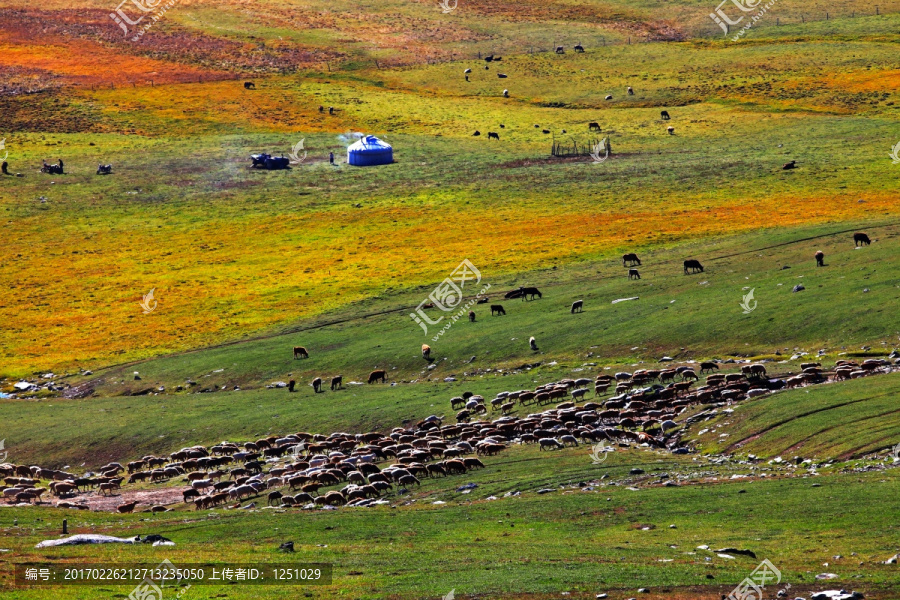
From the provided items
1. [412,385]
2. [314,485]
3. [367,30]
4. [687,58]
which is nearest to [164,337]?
[412,385]

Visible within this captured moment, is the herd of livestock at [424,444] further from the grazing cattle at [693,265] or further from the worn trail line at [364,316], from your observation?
the worn trail line at [364,316]

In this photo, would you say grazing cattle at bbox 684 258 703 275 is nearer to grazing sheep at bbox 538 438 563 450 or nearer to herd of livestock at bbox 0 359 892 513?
herd of livestock at bbox 0 359 892 513

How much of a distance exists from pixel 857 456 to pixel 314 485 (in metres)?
15.7

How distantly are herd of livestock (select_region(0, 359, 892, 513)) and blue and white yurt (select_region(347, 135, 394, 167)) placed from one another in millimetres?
66514

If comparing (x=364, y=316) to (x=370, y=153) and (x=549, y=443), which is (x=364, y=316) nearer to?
(x=549, y=443)

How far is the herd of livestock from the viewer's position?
1312 inches

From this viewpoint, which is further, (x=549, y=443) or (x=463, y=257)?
(x=463, y=257)

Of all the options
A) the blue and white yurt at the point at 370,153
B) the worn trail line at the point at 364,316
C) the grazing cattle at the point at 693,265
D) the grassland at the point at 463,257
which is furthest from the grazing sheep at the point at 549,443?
the blue and white yurt at the point at 370,153

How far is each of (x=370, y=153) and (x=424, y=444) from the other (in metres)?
72.6

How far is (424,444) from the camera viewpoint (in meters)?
36.8

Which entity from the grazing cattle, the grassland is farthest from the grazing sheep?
the grazing cattle

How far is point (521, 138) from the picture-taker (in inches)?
4370

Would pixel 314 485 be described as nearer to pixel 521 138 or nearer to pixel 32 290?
pixel 32 290

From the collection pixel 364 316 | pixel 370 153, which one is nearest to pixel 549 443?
pixel 364 316
